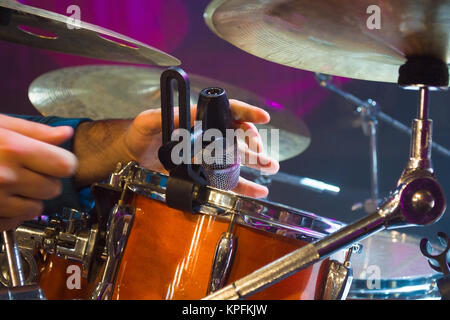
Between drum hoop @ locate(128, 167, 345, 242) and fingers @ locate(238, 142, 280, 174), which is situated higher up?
fingers @ locate(238, 142, 280, 174)

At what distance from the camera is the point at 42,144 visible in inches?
15.0

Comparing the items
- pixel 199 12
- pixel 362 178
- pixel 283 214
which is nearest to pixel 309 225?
pixel 283 214

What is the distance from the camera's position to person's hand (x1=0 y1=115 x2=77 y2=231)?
1.23 ft

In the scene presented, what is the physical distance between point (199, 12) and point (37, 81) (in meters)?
1.35

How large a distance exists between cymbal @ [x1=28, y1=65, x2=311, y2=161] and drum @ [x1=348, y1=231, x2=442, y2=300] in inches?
16.0

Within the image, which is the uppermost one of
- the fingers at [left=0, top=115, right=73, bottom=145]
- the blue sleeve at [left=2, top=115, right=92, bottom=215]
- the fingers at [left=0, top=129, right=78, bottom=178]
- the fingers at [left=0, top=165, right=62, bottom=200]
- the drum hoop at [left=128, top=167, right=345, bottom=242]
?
the fingers at [left=0, top=115, right=73, bottom=145]

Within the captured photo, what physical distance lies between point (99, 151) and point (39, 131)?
42 centimetres

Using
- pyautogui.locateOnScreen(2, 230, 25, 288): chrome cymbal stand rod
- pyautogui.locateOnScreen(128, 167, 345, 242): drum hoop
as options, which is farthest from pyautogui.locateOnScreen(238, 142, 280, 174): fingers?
pyautogui.locateOnScreen(2, 230, 25, 288): chrome cymbal stand rod

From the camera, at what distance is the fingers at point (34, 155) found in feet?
1.23

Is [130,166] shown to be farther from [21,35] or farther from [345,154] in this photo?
[345,154]

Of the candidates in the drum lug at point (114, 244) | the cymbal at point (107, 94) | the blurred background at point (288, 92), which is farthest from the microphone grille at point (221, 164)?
the blurred background at point (288, 92)

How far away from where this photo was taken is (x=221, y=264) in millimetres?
615

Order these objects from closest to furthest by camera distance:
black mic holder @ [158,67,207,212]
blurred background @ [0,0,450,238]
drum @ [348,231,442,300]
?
black mic holder @ [158,67,207,212]
drum @ [348,231,442,300]
blurred background @ [0,0,450,238]

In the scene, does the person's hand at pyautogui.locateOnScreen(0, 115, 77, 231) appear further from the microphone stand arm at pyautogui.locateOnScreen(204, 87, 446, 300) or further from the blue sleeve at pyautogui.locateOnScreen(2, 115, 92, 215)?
the blue sleeve at pyautogui.locateOnScreen(2, 115, 92, 215)
